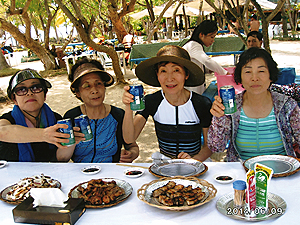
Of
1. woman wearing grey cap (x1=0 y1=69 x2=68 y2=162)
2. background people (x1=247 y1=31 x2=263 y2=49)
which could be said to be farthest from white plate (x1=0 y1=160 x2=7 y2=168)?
background people (x1=247 y1=31 x2=263 y2=49)

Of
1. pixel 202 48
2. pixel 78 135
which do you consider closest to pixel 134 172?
pixel 78 135

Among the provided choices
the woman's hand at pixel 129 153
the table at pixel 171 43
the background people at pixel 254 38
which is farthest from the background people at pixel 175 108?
the table at pixel 171 43

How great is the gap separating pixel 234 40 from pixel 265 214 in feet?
28.0

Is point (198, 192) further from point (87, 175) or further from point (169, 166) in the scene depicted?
point (87, 175)

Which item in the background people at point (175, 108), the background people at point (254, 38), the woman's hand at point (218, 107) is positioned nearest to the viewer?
the woman's hand at point (218, 107)

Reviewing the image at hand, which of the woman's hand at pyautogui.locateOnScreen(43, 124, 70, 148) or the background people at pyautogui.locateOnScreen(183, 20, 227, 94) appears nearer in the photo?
the woman's hand at pyautogui.locateOnScreen(43, 124, 70, 148)

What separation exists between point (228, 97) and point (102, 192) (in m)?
0.96

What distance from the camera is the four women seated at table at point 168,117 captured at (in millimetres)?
2414

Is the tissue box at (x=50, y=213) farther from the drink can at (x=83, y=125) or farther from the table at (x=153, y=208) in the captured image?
the drink can at (x=83, y=125)

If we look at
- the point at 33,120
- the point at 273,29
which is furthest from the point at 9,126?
the point at 273,29

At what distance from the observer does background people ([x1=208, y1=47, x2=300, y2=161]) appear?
2396 mm

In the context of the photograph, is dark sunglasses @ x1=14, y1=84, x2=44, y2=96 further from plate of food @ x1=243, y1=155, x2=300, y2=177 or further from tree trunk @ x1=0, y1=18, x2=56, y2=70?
tree trunk @ x1=0, y1=18, x2=56, y2=70

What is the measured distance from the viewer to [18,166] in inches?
96.7

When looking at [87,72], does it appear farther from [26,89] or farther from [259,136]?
[259,136]
